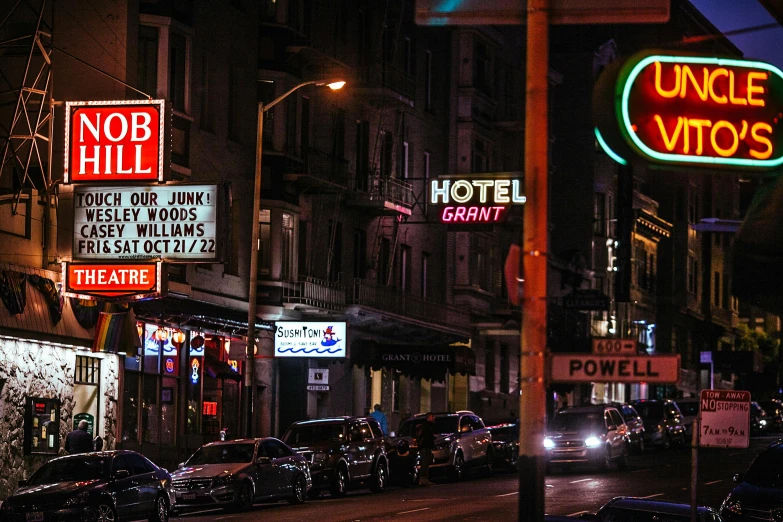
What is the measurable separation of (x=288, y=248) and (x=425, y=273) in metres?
11.7

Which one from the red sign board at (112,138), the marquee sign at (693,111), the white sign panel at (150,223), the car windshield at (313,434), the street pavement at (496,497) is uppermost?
the red sign board at (112,138)

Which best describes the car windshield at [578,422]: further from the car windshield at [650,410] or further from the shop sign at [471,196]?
the car windshield at [650,410]

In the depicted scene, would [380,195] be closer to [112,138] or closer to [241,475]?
[112,138]

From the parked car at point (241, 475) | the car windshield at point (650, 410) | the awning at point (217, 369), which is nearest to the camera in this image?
the parked car at point (241, 475)

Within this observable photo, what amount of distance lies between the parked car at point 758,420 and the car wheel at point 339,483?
32965 mm

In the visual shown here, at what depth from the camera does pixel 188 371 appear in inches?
1527

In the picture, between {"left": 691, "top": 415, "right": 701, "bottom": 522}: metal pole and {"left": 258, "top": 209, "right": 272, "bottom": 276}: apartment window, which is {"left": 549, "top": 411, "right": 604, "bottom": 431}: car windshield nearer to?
{"left": 258, "top": 209, "right": 272, "bottom": 276}: apartment window

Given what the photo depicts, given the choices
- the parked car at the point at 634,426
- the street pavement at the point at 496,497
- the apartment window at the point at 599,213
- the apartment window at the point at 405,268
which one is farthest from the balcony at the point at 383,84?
→ the apartment window at the point at 599,213

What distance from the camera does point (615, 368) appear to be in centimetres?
989

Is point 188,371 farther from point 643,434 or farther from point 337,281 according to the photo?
point 643,434

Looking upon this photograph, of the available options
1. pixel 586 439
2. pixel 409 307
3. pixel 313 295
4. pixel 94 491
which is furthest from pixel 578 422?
pixel 94 491

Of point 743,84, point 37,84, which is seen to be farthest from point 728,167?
point 37,84

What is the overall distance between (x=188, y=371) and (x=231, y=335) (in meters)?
2.75

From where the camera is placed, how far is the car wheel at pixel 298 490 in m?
30.7
